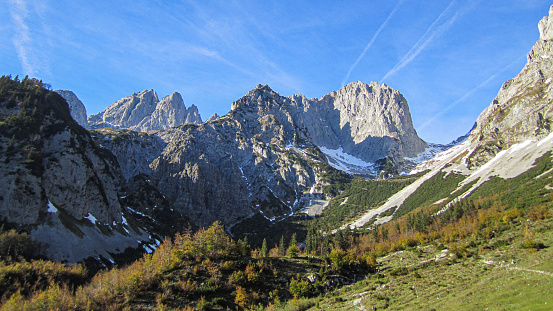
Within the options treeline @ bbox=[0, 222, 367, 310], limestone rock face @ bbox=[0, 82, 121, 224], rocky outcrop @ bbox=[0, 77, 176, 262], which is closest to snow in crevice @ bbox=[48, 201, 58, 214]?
rocky outcrop @ bbox=[0, 77, 176, 262]

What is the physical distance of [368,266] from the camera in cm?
6206

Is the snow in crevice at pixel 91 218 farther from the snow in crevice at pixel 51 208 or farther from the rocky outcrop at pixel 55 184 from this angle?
the snow in crevice at pixel 51 208

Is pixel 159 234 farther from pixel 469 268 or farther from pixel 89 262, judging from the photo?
pixel 469 268

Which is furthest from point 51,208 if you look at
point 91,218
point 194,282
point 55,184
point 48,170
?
point 194,282

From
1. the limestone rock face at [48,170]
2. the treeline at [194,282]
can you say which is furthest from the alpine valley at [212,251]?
the limestone rock face at [48,170]

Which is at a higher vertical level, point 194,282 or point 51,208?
point 51,208

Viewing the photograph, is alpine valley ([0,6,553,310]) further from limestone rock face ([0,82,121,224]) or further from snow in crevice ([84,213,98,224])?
snow in crevice ([84,213,98,224])

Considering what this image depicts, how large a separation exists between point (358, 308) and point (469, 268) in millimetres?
21109

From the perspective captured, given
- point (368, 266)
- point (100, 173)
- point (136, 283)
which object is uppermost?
point (100, 173)

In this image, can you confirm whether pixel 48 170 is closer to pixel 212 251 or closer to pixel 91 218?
pixel 91 218

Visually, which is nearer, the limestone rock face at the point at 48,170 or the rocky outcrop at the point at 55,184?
the rocky outcrop at the point at 55,184

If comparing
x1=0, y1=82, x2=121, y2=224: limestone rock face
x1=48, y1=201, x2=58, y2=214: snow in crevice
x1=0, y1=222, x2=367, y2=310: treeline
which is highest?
x1=0, y1=82, x2=121, y2=224: limestone rock face

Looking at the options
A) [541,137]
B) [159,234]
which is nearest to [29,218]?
[159,234]

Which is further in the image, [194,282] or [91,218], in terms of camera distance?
[91,218]
